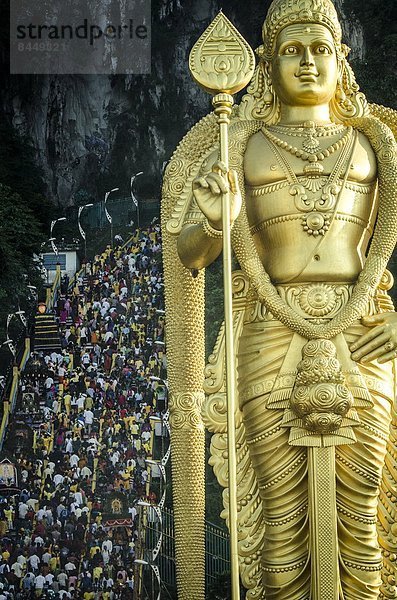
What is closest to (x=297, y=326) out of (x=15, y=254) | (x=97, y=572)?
(x=97, y=572)

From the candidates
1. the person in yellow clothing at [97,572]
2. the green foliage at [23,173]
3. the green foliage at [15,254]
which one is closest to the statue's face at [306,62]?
the person in yellow clothing at [97,572]

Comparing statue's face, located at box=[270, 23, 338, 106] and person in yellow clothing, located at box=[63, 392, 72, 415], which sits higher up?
statue's face, located at box=[270, 23, 338, 106]

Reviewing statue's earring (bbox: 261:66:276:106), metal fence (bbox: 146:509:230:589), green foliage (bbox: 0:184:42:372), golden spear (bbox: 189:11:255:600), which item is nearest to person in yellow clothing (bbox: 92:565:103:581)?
metal fence (bbox: 146:509:230:589)

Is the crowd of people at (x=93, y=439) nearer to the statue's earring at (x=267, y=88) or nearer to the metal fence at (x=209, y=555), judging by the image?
the metal fence at (x=209, y=555)

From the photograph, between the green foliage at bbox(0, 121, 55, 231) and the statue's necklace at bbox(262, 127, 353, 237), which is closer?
the statue's necklace at bbox(262, 127, 353, 237)

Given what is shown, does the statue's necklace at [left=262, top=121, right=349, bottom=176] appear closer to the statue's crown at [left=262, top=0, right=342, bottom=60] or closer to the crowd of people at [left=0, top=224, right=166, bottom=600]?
the statue's crown at [left=262, top=0, right=342, bottom=60]

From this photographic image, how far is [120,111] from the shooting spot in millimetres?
20281

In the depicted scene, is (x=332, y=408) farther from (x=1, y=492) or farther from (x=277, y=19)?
(x=1, y=492)

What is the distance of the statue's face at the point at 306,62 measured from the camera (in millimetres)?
6891

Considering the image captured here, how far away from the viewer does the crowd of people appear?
14.8 metres

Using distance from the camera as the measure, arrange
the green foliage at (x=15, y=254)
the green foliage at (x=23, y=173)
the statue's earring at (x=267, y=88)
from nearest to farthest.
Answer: the statue's earring at (x=267, y=88) < the green foliage at (x=15, y=254) < the green foliage at (x=23, y=173)

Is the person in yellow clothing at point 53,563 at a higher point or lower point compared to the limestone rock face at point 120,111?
lower

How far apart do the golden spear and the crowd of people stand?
8431mm

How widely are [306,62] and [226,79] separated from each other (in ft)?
2.06
